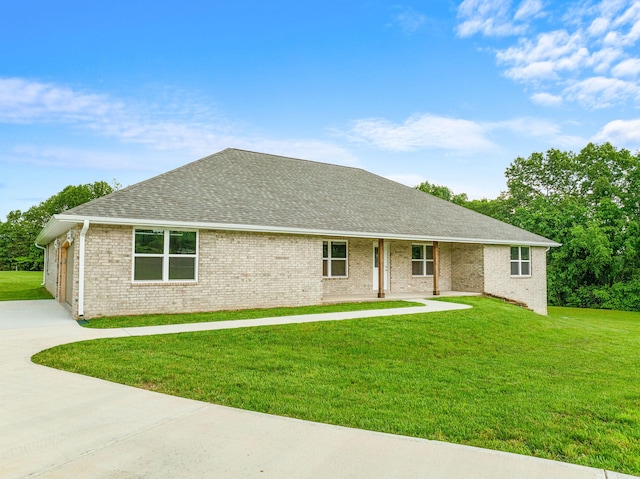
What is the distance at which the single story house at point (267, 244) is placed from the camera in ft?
37.6

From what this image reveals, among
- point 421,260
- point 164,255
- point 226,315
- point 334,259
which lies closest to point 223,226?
point 164,255

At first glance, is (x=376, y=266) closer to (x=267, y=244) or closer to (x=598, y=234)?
(x=267, y=244)

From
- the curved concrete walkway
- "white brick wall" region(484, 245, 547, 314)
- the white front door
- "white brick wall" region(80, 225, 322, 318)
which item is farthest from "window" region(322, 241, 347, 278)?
the curved concrete walkway

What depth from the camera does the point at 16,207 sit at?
6106cm

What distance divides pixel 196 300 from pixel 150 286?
140 centimetres

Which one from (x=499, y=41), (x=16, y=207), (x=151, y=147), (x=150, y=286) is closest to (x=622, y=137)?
(x=499, y=41)

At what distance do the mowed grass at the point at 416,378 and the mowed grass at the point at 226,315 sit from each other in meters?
2.12

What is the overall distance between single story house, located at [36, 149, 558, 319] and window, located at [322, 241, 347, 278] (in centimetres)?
4

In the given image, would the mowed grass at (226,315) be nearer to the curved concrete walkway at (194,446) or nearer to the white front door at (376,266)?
the white front door at (376,266)

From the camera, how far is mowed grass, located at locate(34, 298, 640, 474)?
418 cm

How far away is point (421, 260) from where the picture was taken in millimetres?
19859

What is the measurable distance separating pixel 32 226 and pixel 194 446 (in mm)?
65463

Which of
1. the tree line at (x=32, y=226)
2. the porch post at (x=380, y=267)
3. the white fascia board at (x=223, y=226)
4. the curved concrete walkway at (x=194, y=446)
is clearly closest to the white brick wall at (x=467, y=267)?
the white fascia board at (x=223, y=226)

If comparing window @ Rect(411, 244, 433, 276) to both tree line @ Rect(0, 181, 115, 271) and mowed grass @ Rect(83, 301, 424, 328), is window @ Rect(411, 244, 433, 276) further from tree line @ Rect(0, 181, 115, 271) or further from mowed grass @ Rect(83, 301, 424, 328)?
tree line @ Rect(0, 181, 115, 271)
